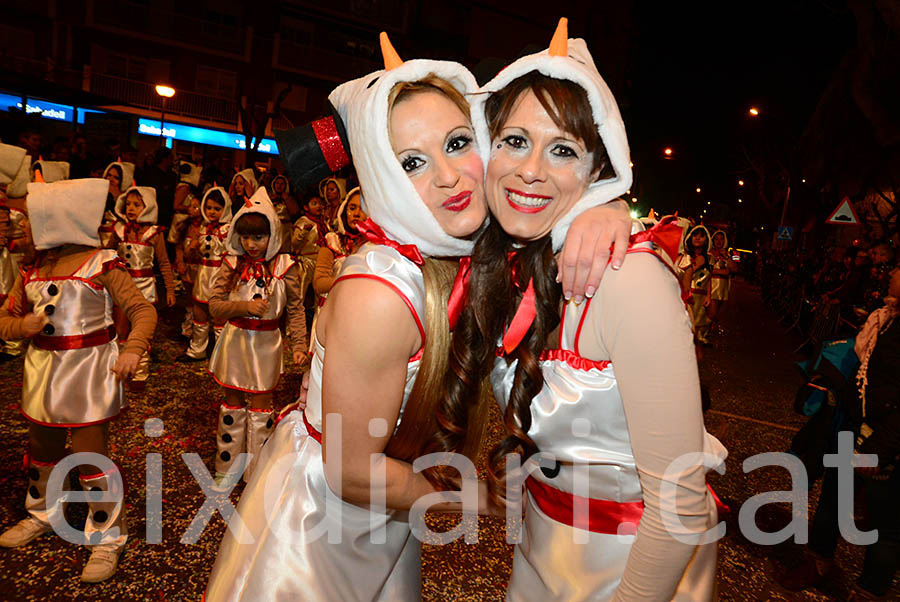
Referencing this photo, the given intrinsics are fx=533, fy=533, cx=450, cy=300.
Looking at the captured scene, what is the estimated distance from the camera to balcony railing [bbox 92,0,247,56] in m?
24.5

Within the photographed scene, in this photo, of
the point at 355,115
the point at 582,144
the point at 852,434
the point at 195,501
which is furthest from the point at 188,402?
the point at 852,434

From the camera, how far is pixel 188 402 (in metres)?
5.43

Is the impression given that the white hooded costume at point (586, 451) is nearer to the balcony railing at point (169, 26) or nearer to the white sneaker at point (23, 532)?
the white sneaker at point (23, 532)

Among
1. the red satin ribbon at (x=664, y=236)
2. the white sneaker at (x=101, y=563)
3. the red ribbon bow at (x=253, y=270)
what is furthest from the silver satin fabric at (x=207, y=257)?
the red satin ribbon at (x=664, y=236)

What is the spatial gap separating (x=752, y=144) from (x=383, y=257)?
126 ft

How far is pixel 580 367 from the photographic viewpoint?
1414 millimetres

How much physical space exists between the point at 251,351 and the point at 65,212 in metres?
1.56

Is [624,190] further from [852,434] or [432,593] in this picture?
[852,434]

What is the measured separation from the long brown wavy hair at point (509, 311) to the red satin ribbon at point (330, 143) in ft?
1.66

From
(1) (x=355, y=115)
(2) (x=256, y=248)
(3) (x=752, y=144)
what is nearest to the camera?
(1) (x=355, y=115)

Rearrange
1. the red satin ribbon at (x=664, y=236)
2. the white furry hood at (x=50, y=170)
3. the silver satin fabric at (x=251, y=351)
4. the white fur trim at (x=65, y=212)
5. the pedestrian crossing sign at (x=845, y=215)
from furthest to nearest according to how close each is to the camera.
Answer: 1. the pedestrian crossing sign at (x=845, y=215)
2. the white furry hood at (x=50, y=170)
3. the silver satin fabric at (x=251, y=351)
4. the white fur trim at (x=65, y=212)
5. the red satin ribbon at (x=664, y=236)

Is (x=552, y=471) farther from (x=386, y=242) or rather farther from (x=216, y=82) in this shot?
(x=216, y=82)

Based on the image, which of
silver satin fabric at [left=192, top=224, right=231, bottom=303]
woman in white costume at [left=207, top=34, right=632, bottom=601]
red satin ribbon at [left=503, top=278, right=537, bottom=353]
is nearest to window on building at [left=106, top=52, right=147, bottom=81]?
silver satin fabric at [left=192, top=224, right=231, bottom=303]

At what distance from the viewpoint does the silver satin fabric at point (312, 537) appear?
5.07 ft
